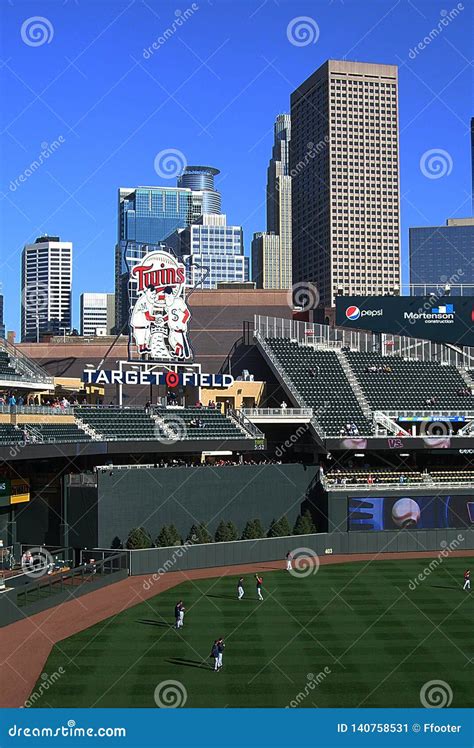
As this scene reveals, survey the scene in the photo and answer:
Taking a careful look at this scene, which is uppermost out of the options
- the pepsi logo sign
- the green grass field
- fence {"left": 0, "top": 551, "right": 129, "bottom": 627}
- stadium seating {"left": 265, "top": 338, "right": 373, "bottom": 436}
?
the pepsi logo sign

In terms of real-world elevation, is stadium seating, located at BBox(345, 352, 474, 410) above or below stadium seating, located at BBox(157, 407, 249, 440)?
above

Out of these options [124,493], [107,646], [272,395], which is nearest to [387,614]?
[107,646]

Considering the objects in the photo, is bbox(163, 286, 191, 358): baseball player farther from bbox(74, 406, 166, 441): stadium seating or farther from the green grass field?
the green grass field

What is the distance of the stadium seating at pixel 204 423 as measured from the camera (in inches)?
1873

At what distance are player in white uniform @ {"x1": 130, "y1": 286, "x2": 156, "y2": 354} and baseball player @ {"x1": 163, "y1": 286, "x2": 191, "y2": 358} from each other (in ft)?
2.75

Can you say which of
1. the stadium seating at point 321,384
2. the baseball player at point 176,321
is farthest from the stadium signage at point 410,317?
the baseball player at point 176,321

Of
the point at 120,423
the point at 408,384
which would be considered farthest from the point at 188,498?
the point at 408,384

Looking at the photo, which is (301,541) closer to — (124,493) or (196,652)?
(124,493)

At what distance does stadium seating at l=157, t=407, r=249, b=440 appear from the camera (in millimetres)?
47562

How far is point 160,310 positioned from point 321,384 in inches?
439

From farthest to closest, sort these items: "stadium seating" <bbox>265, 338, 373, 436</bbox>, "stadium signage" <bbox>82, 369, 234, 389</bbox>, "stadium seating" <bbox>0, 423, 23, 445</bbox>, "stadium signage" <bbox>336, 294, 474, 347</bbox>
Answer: "stadium signage" <bbox>336, 294, 474, 347</bbox> < "stadium seating" <bbox>265, 338, 373, 436</bbox> < "stadium signage" <bbox>82, 369, 234, 389</bbox> < "stadium seating" <bbox>0, 423, 23, 445</bbox>

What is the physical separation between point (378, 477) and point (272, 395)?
10.3 meters

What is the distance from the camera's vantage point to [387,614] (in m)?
31.4

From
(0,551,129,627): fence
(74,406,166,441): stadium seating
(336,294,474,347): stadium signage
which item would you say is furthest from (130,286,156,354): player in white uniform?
(0,551,129,627): fence
